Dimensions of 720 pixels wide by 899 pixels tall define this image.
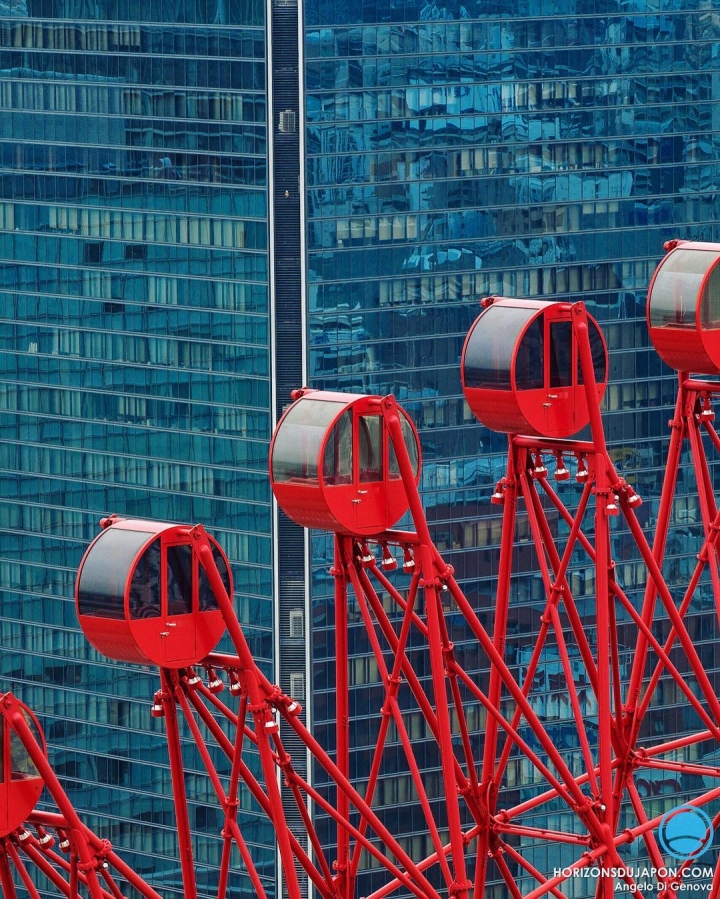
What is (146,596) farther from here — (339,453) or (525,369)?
(525,369)

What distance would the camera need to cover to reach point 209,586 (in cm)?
5331

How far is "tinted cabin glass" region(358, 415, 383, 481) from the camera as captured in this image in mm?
57031

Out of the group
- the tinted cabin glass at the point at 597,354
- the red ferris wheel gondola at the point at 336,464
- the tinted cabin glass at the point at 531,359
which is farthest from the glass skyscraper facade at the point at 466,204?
the red ferris wheel gondola at the point at 336,464

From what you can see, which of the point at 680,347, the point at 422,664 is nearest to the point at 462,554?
the point at 422,664

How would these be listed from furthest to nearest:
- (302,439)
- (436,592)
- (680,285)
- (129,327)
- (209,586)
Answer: (129,327), (680,285), (436,592), (302,439), (209,586)

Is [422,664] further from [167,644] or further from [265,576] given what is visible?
[167,644]

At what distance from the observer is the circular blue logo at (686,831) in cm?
7299

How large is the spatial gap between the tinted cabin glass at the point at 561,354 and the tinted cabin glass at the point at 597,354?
871mm

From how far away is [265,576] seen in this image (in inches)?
7421

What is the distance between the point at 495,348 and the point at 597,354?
3.60 m

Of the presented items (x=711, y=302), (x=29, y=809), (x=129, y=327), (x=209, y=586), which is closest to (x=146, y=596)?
(x=209, y=586)

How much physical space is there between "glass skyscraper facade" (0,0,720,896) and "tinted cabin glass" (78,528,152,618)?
5188 inches

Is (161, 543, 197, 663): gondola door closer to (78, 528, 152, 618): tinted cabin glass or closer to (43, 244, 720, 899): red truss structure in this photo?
(43, 244, 720, 899): red truss structure

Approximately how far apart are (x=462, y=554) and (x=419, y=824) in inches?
827
